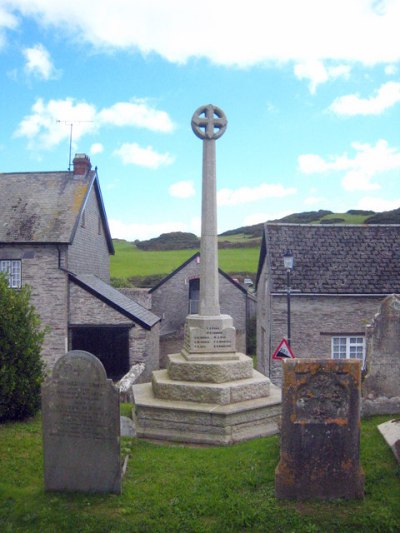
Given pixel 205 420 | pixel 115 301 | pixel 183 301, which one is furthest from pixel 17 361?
pixel 183 301

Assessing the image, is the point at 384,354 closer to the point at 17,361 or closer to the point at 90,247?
the point at 17,361

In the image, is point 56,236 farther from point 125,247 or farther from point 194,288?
point 125,247

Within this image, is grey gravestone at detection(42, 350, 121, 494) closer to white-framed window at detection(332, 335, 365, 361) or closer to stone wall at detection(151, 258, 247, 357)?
white-framed window at detection(332, 335, 365, 361)

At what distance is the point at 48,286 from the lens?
2059cm

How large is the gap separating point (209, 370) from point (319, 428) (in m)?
3.60

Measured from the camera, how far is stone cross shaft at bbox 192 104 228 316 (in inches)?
408

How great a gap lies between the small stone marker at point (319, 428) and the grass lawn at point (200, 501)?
0.72ft

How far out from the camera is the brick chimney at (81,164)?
23672 millimetres

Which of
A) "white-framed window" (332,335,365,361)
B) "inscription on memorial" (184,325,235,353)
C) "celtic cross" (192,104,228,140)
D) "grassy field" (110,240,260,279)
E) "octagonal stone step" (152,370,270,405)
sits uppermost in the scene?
"celtic cross" (192,104,228,140)

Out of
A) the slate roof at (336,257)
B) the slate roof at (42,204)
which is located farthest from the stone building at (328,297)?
the slate roof at (42,204)

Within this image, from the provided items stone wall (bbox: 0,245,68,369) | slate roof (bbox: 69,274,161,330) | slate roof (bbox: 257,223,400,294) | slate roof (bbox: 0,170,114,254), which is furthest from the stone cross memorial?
slate roof (bbox: 0,170,114,254)

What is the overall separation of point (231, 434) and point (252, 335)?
73.0ft

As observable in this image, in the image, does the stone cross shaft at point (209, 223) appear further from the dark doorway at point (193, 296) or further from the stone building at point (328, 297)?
the dark doorway at point (193, 296)

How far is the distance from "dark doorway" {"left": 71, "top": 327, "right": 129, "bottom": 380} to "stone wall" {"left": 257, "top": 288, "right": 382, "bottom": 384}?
587 cm
